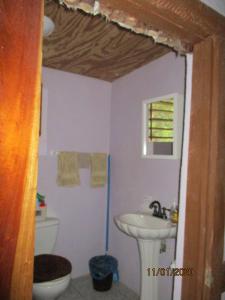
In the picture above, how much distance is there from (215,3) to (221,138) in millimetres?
568

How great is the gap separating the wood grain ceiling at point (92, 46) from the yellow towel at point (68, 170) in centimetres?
92

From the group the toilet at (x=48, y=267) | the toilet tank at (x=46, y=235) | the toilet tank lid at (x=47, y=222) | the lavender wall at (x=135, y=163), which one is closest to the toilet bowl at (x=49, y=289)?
the toilet at (x=48, y=267)

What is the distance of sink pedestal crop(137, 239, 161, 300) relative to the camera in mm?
1835

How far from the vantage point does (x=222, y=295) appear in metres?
1.07

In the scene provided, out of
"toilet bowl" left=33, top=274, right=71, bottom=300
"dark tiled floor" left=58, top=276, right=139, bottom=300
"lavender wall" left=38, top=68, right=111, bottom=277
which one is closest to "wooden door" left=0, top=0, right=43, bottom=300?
"toilet bowl" left=33, top=274, right=71, bottom=300

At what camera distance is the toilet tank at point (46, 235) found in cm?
217

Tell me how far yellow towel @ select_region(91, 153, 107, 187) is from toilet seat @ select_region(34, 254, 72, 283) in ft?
2.94

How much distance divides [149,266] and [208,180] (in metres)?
1.18

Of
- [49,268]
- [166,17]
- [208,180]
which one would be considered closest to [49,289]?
[49,268]

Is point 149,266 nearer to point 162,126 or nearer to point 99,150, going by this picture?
point 162,126

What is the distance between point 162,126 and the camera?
83.8 inches

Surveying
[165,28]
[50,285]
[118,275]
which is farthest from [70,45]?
[118,275]

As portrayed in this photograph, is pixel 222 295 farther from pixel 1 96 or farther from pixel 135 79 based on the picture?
pixel 135 79

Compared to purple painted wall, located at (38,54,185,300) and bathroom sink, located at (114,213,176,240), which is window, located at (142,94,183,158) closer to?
purple painted wall, located at (38,54,185,300)
